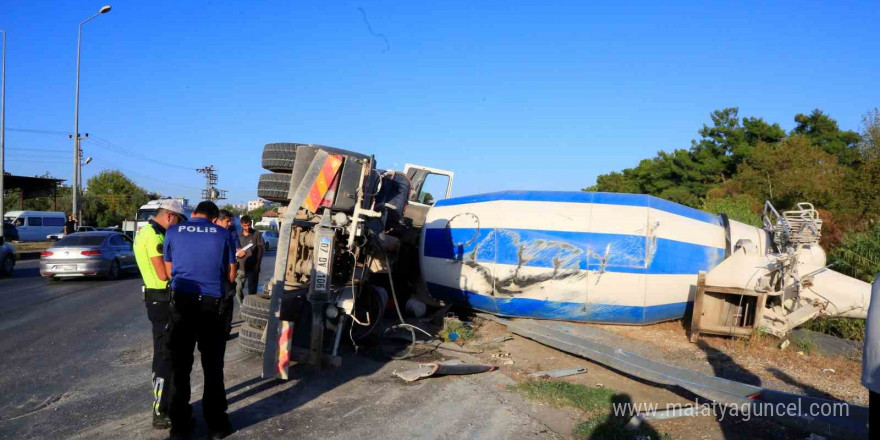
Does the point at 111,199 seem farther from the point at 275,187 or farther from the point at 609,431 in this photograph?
the point at 609,431

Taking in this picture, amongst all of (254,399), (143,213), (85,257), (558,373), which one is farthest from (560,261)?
(143,213)

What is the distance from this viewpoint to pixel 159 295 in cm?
522

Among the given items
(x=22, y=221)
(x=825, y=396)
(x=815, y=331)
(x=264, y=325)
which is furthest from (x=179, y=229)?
(x=22, y=221)

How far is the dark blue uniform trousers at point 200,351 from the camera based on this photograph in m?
4.82

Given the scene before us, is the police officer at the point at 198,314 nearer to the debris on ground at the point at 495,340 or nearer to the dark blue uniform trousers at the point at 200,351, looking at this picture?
the dark blue uniform trousers at the point at 200,351

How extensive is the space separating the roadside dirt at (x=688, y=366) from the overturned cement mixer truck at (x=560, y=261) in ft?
1.09

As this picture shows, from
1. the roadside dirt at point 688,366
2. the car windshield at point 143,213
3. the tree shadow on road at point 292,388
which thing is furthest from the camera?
the car windshield at point 143,213

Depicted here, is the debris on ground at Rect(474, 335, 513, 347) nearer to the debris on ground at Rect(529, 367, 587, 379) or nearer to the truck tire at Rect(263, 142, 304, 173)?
the debris on ground at Rect(529, 367, 587, 379)

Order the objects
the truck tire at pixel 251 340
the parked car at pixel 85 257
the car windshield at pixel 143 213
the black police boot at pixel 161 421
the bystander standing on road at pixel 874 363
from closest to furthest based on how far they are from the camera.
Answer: the bystander standing on road at pixel 874 363, the black police boot at pixel 161 421, the truck tire at pixel 251 340, the parked car at pixel 85 257, the car windshield at pixel 143 213

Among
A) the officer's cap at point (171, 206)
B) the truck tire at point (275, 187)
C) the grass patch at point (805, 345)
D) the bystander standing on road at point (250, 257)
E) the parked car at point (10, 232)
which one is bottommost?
the parked car at point (10, 232)

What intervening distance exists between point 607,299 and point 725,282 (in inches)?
64.6

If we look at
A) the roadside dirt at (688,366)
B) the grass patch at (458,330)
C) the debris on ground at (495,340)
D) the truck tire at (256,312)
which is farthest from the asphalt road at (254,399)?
A: the grass patch at (458,330)

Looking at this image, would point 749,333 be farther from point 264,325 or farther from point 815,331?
point 264,325

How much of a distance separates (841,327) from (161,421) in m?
9.73
